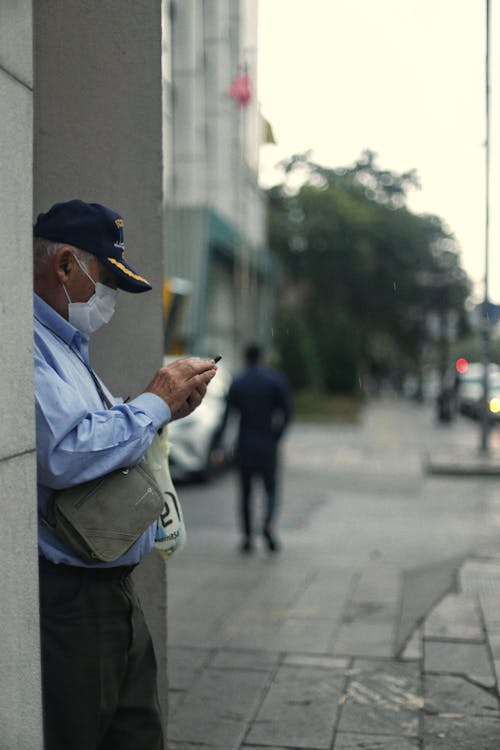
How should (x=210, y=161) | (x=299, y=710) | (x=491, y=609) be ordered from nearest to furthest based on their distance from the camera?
(x=299, y=710), (x=491, y=609), (x=210, y=161)

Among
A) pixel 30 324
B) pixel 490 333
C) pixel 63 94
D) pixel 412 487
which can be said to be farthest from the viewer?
pixel 490 333

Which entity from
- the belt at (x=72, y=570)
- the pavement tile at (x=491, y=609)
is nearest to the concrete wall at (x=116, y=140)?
the belt at (x=72, y=570)

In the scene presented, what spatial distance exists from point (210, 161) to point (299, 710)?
89.3 ft

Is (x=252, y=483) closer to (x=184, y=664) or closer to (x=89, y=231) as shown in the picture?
(x=184, y=664)

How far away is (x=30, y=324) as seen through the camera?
7.79 feet

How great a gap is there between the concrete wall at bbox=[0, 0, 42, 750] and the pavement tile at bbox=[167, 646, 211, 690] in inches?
99.6

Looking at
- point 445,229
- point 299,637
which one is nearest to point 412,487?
point 299,637

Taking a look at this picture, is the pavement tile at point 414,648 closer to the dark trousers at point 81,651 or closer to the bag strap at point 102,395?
the dark trousers at point 81,651

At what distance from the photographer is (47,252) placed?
258 centimetres

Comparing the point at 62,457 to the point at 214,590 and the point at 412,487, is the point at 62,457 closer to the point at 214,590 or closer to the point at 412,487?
the point at 214,590

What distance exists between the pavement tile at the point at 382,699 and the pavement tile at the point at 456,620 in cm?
43

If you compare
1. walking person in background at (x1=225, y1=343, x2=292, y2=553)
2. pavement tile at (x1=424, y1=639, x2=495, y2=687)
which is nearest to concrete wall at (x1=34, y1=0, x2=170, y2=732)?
pavement tile at (x1=424, y1=639, x2=495, y2=687)

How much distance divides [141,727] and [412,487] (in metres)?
12.2

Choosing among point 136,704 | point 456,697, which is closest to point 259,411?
point 456,697
